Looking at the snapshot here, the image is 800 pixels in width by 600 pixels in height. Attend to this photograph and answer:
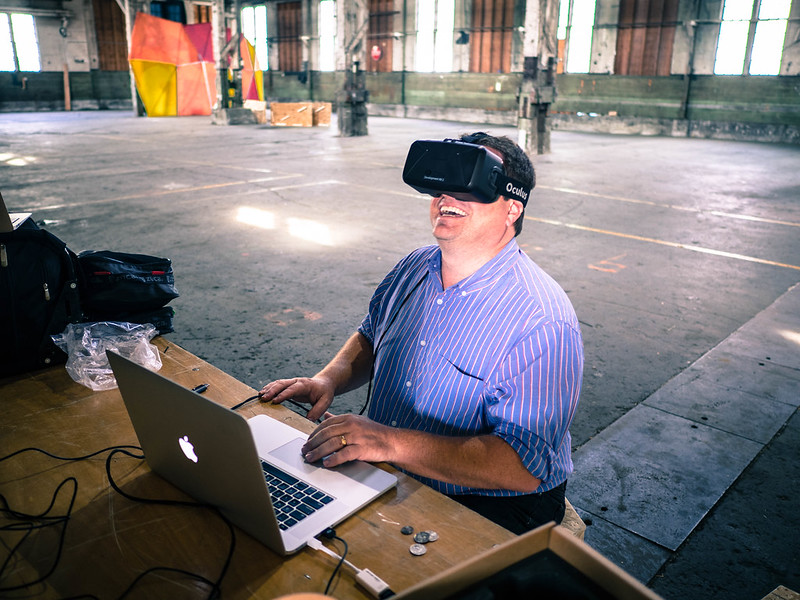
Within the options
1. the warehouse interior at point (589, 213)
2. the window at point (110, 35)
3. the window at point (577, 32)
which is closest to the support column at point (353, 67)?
the warehouse interior at point (589, 213)

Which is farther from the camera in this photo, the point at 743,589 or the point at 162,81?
the point at 162,81

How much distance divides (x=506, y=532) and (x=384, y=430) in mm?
418

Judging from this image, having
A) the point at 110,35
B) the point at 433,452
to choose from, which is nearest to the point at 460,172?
the point at 433,452

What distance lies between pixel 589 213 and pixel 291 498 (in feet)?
24.8

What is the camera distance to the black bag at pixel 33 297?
6.75 ft

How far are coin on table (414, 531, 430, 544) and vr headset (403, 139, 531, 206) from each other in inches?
35.1

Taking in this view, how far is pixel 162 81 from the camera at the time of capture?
74.9 feet

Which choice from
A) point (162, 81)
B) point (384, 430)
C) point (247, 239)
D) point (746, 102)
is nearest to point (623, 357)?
point (384, 430)

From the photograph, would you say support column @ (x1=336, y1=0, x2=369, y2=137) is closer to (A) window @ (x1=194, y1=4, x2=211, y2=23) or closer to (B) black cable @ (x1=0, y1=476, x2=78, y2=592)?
(A) window @ (x1=194, y1=4, x2=211, y2=23)

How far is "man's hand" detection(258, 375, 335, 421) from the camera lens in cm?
190

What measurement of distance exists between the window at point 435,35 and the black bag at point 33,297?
22587mm

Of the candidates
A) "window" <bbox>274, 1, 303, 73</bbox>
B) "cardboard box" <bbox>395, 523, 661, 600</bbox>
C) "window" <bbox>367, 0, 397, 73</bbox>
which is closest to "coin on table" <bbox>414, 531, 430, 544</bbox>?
"cardboard box" <bbox>395, 523, 661, 600</bbox>

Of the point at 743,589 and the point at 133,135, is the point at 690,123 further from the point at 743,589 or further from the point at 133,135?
the point at 743,589

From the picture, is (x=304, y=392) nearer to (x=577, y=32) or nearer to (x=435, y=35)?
(x=577, y=32)
